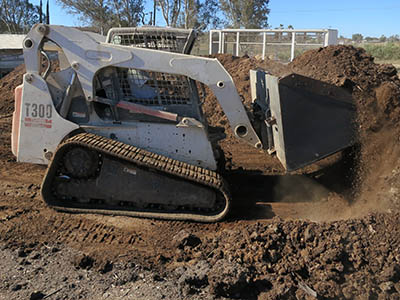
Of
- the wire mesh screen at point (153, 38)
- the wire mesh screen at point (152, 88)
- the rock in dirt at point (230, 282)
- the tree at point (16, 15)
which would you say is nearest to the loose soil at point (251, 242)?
the rock in dirt at point (230, 282)

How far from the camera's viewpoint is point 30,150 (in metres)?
5.18

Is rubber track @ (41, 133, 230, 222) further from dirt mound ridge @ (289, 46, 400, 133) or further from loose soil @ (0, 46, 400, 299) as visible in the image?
dirt mound ridge @ (289, 46, 400, 133)

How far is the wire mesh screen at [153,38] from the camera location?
5.14 m

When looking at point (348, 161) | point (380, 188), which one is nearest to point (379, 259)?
point (380, 188)

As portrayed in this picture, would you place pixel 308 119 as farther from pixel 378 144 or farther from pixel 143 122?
pixel 143 122

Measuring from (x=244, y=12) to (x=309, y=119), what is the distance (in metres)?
35.6

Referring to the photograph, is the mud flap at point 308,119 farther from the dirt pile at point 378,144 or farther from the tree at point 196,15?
the tree at point 196,15

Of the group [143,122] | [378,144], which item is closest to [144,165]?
[143,122]

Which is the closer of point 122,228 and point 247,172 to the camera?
point 122,228

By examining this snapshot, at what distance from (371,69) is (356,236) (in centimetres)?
605

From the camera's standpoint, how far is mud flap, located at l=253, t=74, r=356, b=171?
16.0ft

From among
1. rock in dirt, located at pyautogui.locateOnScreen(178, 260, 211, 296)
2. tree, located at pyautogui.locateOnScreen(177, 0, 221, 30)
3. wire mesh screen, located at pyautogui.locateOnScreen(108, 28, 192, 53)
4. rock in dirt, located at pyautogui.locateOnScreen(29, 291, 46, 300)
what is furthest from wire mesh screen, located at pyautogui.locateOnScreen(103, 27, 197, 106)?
tree, located at pyautogui.locateOnScreen(177, 0, 221, 30)

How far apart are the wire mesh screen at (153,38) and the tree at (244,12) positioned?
34607 millimetres

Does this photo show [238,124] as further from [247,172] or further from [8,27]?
[8,27]
